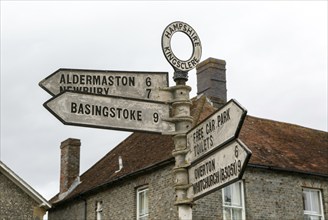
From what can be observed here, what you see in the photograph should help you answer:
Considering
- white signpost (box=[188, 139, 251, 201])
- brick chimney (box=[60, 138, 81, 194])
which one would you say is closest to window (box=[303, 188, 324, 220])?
brick chimney (box=[60, 138, 81, 194])

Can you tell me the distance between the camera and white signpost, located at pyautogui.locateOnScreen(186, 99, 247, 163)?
17.9 feet

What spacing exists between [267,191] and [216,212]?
7.15 ft

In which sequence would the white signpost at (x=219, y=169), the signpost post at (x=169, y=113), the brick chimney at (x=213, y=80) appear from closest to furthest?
the white signpost at (x=219, y=169) → the signpost post at (x=169, y=113) → the brick chimney at (x=213, y=80)

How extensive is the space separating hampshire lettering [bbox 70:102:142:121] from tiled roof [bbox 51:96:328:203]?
12966mm

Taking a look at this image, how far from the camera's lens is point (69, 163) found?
1078 inches

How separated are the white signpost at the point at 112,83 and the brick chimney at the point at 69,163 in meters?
21.4

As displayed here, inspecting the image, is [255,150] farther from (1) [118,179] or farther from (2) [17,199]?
(2) [17,199]

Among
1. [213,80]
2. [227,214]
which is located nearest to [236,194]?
[227,214]

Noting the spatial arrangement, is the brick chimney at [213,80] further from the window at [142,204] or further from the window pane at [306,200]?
the window pane at [306,200]

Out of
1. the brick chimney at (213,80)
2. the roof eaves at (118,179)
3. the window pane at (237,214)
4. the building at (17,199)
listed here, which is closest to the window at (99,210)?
the roof eaves at (118,179)

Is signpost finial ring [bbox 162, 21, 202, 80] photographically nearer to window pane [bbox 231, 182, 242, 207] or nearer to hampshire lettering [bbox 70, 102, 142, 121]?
hampshire lettering [bbox 70, 102, 142, 121]

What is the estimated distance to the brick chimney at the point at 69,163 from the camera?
27.2 meters

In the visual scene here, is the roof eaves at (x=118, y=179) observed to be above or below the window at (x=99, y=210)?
above

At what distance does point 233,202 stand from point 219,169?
13.7m
